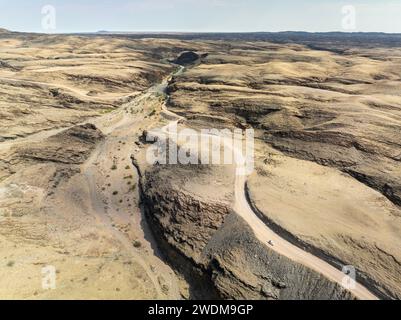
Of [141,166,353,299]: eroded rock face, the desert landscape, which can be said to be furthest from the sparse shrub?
[141,166,353,299]: eroded rock face

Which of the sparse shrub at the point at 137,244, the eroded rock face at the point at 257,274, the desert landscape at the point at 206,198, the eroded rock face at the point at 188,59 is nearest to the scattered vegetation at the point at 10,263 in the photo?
the desert landscape at the point at 206,198

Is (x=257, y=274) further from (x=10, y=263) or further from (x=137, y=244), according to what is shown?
(x=10, y=263)

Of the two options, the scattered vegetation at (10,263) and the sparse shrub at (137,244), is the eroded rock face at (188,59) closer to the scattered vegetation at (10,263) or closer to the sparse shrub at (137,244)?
the sparse shrub at (137,244)

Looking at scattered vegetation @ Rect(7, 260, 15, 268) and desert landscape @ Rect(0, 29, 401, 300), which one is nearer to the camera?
desert landscape @ Rect(0, 29, 401, 300)

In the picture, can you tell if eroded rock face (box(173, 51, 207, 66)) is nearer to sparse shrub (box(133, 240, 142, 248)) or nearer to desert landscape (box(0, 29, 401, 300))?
desert landscape (box(0, 29, 401, 300))

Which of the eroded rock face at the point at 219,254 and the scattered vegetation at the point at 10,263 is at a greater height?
the eroded rock face at the point at 219,254

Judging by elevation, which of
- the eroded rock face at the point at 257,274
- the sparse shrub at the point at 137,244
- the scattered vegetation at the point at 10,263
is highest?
the eroded rock face at the point at 257,274

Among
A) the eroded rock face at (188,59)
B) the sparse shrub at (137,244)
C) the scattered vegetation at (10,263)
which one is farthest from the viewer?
→ the eroded rock face at (188,59)

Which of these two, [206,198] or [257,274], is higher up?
[206,198]

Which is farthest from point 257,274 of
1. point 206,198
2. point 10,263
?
point 10,263

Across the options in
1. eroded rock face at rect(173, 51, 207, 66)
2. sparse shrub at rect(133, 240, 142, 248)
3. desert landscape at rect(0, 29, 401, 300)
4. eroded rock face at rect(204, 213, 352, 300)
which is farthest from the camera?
eroded rock face at rect(173, 51, 207, 66)
